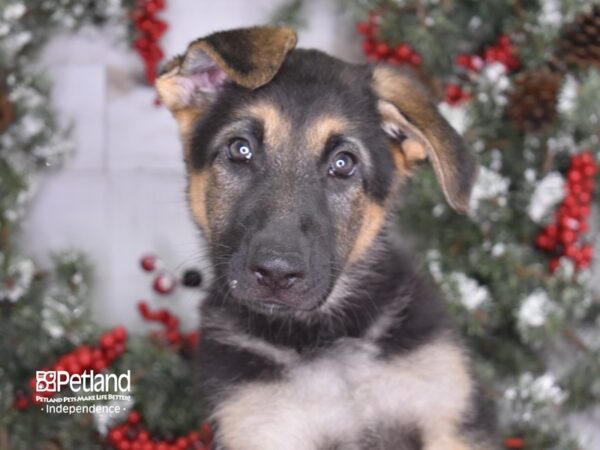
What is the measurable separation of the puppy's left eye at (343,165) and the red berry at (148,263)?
1616mm

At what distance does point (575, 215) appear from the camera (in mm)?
3863

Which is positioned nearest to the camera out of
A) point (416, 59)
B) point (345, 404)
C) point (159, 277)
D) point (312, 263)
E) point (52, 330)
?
point (312, 263)

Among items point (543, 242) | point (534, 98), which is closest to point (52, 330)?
point (543, 242)

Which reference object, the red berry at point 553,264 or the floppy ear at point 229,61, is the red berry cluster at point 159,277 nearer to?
the floppy ear at point 229,61

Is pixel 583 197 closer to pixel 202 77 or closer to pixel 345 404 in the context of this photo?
pixel 345 404

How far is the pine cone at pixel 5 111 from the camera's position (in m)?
3.93

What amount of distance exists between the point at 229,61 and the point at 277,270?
25.0 inches

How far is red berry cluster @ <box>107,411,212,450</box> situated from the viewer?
3754 millimetres

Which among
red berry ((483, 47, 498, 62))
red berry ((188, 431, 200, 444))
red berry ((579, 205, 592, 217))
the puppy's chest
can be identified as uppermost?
red berry ((483, 47, 498, 62))

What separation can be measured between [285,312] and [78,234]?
192cm

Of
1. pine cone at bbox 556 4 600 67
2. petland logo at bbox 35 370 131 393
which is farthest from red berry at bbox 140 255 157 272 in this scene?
pine cone at bbox 556 4 600 67

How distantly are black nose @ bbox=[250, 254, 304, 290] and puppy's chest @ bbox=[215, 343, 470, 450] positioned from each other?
0.44 meters

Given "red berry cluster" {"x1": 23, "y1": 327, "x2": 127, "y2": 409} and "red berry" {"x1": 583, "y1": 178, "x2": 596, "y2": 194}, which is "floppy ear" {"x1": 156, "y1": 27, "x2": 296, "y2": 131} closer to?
"red berry cluster" {"x1": 23, "y1": 327, "x2": 127, "y2": 409}

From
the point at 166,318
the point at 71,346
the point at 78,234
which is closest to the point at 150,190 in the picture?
the point at 78,234
